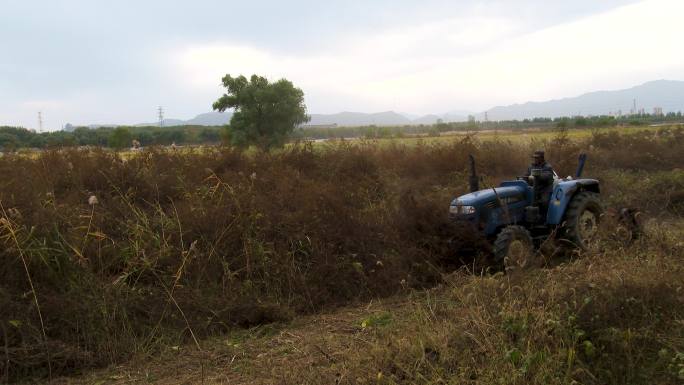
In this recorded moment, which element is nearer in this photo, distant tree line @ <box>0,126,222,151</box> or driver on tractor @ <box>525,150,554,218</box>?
driver on tractor @ <box>525,150,554,218</box>

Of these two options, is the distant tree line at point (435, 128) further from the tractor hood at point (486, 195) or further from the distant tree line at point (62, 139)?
the tractor hood at point (486, 195)

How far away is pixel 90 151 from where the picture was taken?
10336 millimetres

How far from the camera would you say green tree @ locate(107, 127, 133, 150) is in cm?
1133

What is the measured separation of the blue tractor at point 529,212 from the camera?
21.9 feet

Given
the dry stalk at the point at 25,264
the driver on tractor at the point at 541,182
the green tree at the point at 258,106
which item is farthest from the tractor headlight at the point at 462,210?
the green tree at the point at 258,106

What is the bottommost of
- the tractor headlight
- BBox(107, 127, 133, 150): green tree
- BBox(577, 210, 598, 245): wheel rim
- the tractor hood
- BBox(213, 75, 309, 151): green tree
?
BBox(577, 210, 598, 245): wheel rim

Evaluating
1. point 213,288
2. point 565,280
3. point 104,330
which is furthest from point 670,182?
point 104,330

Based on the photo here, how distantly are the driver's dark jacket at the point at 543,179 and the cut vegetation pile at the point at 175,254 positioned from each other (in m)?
1.39

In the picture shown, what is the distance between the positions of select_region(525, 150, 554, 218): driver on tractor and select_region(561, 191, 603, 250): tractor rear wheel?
0.32 m

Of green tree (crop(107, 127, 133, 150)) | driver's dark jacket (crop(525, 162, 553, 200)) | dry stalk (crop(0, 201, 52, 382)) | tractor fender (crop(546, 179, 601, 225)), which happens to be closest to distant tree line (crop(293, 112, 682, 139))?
green tree (crop(107, 127, 133, 150))

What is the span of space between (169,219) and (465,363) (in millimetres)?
4775

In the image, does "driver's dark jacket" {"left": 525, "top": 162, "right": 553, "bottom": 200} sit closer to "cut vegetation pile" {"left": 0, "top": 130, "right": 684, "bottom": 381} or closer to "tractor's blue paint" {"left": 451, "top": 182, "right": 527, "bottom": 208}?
"tractor's blue paint" {"left": 451, "top": 182, "right": 527, "bottom": 208}

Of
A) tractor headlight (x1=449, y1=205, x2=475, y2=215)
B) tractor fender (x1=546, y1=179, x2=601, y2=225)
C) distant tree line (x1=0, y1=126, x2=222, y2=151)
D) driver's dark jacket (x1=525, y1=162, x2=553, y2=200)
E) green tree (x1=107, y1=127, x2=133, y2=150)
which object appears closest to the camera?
tractor headlight (x1=449, y1=205, x2=475, y2=215)

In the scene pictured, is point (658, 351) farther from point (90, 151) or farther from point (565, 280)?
point (90, 151)
